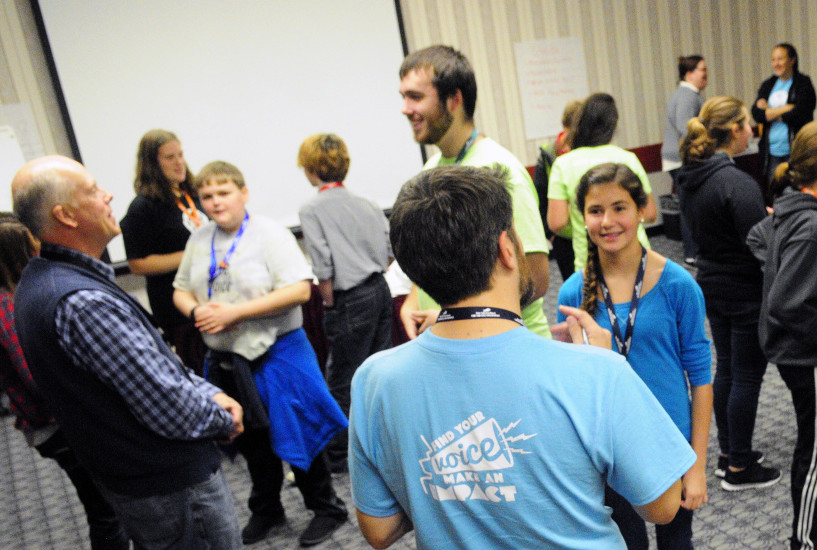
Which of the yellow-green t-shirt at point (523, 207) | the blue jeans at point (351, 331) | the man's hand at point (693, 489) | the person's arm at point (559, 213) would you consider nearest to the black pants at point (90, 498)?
the blue jeans at point (351, 331)

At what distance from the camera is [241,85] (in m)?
5.21

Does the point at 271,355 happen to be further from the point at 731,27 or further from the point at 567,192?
the point at 731,27

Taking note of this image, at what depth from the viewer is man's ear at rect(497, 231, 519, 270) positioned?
93 cm

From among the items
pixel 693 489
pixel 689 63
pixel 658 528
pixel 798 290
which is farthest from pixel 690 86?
pixel 693 489

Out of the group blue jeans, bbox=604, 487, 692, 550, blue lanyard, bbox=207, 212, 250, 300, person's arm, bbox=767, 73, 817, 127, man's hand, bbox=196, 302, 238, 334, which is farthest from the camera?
person's arm, bbox=767, 73, 817, 127

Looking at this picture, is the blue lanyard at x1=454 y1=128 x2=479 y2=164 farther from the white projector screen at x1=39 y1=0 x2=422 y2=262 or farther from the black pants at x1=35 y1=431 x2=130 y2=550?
the white projector screen at x1=39 y1=0 x2=422 y2=262

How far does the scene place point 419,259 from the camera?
93cm

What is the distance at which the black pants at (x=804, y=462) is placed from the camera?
179 cm

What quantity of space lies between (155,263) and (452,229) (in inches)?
94.5

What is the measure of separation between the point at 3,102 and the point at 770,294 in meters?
4.93

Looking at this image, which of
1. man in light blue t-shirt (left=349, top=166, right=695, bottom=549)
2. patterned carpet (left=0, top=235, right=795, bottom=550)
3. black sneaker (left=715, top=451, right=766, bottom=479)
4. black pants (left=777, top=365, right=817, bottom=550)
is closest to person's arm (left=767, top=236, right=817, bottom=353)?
black pants (left=777, top=365, right=817, bottom=550)

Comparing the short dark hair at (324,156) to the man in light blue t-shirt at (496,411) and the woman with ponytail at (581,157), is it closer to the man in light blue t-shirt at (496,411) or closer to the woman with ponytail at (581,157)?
the woman with ponytail at (581,157)

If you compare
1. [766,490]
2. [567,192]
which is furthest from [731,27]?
[766,490]

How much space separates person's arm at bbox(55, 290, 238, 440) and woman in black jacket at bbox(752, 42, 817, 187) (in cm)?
550
